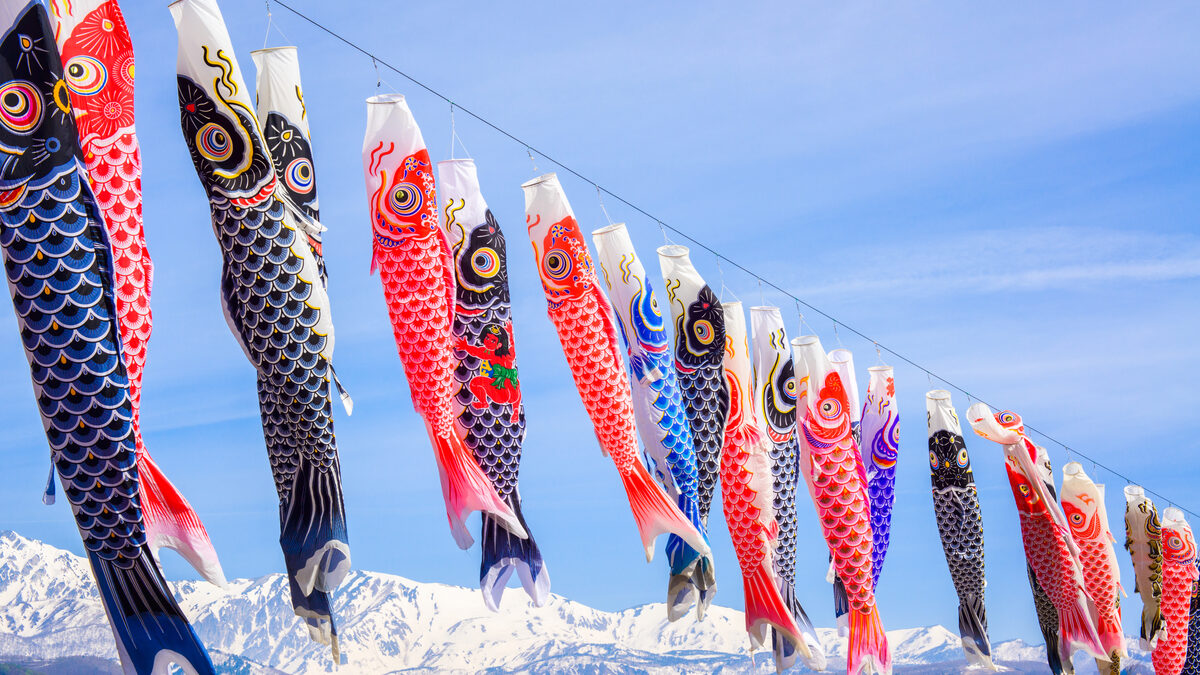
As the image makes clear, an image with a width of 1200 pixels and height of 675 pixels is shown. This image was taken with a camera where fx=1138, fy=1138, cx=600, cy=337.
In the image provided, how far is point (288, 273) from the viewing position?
224 inches

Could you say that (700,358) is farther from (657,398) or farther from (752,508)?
(752,508)

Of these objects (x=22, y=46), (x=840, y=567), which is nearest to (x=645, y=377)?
(x=840, y=567)

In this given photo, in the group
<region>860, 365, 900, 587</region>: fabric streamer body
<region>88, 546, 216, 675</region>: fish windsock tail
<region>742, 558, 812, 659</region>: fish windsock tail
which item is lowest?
<region>88, 546, 216, 675</region>: fish windsock tail

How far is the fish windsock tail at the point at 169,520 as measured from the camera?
5.05 metres

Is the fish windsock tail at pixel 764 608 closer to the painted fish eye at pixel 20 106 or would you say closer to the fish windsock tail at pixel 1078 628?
the fish windsock tail at pixel 1078 628

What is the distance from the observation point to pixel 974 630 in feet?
35.3

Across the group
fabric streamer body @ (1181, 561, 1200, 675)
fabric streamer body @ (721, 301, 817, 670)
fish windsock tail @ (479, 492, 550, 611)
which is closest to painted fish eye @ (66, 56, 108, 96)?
fish windsock tail @ (479, 492, 550, 611)

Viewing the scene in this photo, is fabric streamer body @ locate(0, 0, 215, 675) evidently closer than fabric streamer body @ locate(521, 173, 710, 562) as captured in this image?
Yes

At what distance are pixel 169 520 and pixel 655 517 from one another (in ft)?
10.8

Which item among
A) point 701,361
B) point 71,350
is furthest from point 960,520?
point 71,350

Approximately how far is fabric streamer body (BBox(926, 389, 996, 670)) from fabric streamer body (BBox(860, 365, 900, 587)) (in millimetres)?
842

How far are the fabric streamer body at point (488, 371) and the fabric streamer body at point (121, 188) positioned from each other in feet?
6.12

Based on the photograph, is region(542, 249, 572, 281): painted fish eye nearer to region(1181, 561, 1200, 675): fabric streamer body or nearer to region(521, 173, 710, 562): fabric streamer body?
region(521, 173, 710, 562): fabric streamer body

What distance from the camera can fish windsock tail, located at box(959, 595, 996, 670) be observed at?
10680 millimetres
